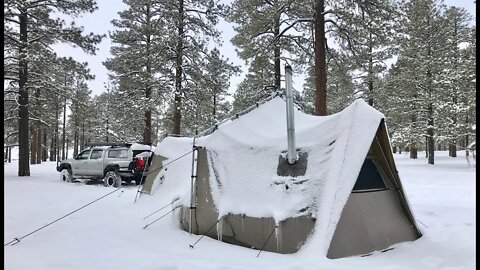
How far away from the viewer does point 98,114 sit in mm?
47500

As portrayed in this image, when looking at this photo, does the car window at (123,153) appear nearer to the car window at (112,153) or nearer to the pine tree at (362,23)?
the car window at (112,153)

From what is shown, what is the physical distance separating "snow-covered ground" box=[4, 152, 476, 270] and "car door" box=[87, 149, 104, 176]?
553 centimetres

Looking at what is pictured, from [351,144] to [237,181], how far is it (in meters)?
2.11

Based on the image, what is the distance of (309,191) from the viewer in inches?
233

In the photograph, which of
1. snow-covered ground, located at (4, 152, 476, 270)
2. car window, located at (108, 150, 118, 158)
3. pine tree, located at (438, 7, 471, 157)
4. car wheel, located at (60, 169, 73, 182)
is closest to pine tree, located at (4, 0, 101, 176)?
car wheel, located at (60, 169, 73, 182)

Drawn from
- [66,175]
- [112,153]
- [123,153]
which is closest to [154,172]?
[123,153]

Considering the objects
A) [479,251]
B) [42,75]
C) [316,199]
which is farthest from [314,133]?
[42,75]

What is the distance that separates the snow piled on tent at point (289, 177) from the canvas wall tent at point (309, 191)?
0.02 meters

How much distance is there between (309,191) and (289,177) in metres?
0.47

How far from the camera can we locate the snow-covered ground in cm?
520

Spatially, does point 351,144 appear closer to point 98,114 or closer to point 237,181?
point 237,181

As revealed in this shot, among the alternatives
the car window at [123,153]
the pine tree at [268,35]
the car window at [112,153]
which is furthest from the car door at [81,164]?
the pine tree at [268,35]

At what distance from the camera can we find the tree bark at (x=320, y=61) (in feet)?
42.8

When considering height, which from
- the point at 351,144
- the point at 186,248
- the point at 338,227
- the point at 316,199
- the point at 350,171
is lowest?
the point at 186,248
